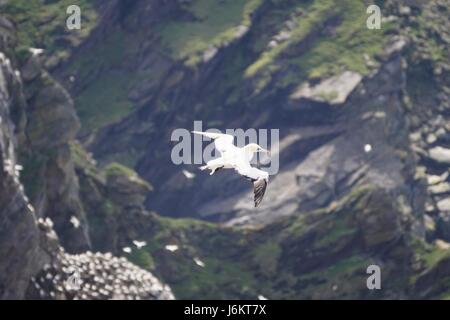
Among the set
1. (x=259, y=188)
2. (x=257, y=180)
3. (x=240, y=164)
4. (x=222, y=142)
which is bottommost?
(x=222, y=142)

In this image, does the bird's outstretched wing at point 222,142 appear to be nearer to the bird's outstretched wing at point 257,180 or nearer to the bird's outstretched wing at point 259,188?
the bird's outstretched wing at point 257,180

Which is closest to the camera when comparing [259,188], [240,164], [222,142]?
[259,188]

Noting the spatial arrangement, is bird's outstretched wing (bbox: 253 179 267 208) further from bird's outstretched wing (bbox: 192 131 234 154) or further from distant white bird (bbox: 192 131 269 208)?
bird's outstretched wing (bbox: 192 131 234 154)

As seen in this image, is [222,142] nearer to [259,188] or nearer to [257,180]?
[257,180]

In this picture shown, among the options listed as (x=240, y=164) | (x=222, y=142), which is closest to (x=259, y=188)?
(x=240, y=164)

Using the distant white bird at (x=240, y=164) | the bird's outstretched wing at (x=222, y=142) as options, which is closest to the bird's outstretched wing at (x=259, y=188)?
the distant white bird at (x=240, y=164)

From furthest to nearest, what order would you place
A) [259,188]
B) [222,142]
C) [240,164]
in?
[222,142] → [240,164] → [259,188]

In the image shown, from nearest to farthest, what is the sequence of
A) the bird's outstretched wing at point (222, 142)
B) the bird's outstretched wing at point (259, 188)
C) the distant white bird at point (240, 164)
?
1. the bird's outstretched wing at point (259, 188)
2. the distant white bird at point (240, 164)
3. the bird's outstretched wing at point (222, 142)
